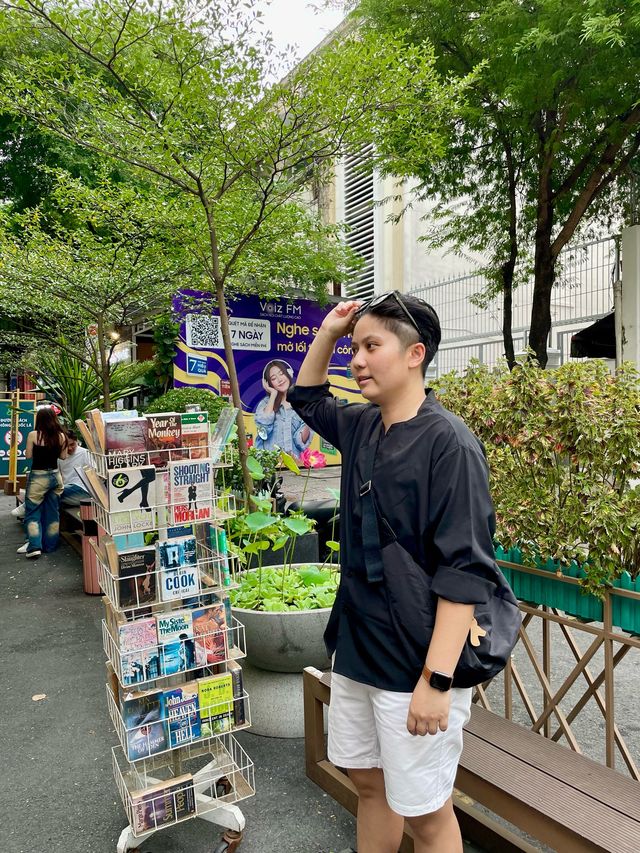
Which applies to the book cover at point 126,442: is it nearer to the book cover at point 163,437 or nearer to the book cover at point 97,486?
the book cover at point 163,437

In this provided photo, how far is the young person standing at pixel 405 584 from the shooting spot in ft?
4.76

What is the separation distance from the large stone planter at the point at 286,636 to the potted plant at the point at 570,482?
37.2 inches

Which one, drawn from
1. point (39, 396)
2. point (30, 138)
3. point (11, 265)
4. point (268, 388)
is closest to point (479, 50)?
point (11, 265)

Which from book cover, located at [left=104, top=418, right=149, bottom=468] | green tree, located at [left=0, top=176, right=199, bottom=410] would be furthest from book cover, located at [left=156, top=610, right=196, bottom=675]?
green tree, located at [left=0, top=176, right=199, bottom=410]

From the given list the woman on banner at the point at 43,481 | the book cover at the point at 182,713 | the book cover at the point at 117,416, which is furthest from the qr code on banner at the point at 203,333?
the book cover at the point at 182,713

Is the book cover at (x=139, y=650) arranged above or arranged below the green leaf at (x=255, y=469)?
below

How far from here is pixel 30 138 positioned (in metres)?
12.1

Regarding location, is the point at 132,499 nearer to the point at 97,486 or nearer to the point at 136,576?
the point at 97,486

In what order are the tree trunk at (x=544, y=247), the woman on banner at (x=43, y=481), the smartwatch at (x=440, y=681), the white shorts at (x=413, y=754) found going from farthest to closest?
the tree trunk at (x=544, y=247)
the woman on banner at (x=43, y=481)
the white shorts at (x=413, y=754)
the smartwatch at (x=440, y=681)

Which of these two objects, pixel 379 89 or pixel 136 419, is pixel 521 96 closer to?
pixel 379 89

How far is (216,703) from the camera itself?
230 centimetres

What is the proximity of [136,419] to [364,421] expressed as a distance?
2.83 feet

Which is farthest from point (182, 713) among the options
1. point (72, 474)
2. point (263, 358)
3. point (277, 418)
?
point (263, 358)

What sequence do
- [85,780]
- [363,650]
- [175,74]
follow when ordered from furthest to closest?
[175,74] → [85,780] → [363,650]
